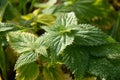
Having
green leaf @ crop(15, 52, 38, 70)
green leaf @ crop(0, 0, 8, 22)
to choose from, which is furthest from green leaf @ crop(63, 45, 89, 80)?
green leaf @ crop(0, 0, 8, 22)

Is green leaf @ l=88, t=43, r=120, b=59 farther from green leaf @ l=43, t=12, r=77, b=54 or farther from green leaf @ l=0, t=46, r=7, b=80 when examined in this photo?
green leaf @ l=0, t=46, r=7, b=80

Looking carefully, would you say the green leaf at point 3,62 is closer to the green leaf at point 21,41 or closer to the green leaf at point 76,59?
the green leaf at point 21,41

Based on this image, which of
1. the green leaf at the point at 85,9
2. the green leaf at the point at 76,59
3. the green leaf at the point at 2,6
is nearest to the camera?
the green leaf at the point at 76,59

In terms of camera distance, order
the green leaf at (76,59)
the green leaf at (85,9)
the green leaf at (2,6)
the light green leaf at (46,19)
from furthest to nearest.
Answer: the green leaf at (85,9), the light green leaf at (46,19), the green leaf at (2,6), the green leaf at (76,59)

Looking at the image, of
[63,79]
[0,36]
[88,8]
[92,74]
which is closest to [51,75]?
[63,79]

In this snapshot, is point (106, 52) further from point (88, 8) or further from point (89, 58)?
point (88, 8)

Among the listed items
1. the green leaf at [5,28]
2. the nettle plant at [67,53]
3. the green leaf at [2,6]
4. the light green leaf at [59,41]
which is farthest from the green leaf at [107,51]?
the green leaf at [2,6]
